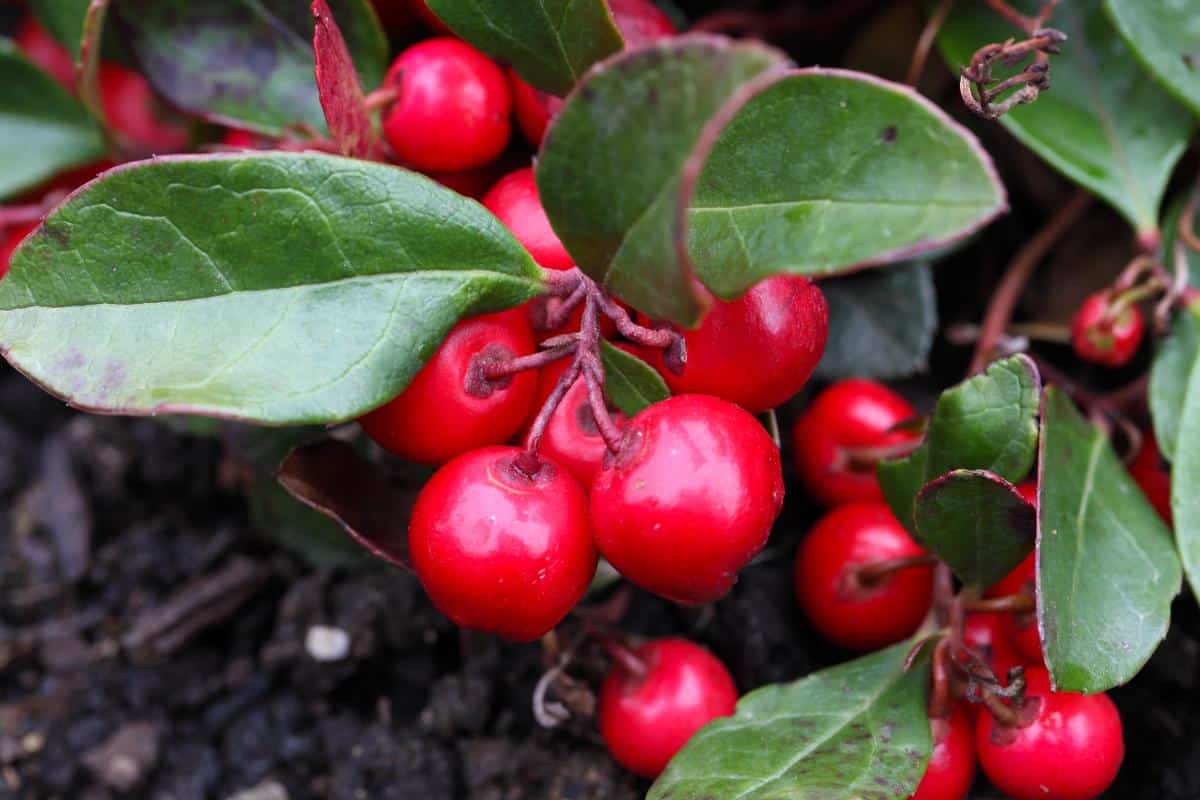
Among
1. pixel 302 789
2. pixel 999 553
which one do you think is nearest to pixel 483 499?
pixel 999 553

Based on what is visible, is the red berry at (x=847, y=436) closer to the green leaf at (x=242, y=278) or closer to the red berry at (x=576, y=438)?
the red berry at (x=576, y=438)

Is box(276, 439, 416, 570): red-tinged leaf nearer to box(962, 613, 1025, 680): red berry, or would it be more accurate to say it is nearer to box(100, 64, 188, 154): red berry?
box(962, 613, 1025, 680): red berry

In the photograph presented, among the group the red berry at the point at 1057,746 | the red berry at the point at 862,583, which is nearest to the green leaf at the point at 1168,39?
the red berry at the point at 862,583

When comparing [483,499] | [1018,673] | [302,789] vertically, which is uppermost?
[483,499]

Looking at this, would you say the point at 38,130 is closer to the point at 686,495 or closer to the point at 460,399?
the point at 460,399

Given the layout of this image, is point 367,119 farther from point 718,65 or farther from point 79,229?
point 718,65
